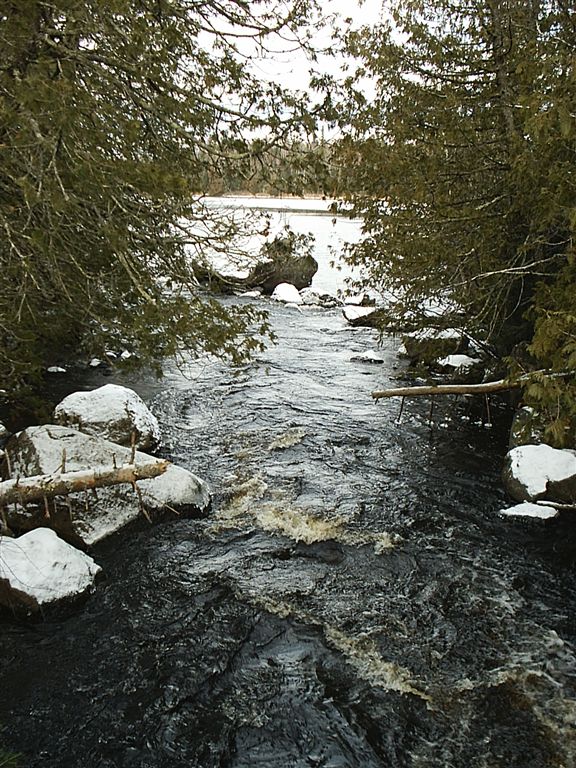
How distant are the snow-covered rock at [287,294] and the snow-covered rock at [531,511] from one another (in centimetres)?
1535

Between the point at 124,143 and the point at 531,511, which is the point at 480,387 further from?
the point at 124,143

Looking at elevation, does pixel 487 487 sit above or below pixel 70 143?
below

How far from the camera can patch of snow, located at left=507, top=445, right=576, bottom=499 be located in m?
7.11

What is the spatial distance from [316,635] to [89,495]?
113 inches

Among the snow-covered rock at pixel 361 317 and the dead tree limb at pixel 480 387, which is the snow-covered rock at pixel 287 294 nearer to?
the snow-covered rock at pixel 361 317

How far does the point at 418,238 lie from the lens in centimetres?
855

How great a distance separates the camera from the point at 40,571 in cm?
518

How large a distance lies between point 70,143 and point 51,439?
142 inches

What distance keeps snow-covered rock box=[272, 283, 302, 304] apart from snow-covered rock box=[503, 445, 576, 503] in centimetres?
1474

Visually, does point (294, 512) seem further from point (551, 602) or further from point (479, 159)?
point (479, 159)

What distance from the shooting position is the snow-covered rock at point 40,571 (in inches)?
200

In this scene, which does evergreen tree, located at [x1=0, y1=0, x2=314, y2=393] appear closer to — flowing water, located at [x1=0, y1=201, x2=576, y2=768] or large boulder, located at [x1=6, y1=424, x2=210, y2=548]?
large boulder, located at [x1=6, y1=424, x2=210, y2=548]

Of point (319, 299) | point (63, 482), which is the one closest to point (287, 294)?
point (319, 299)

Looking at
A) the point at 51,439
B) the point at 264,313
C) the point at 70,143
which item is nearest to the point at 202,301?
the point at 264,313
